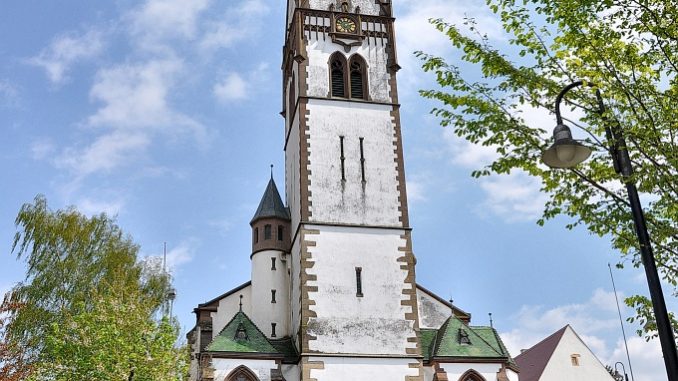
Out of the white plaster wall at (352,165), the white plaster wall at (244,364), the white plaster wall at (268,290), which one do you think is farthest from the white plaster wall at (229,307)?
the white plaster wall at (352,165)

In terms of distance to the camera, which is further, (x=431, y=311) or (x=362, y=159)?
(x=431, y=311)

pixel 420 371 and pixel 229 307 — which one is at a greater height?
pixel 229 307

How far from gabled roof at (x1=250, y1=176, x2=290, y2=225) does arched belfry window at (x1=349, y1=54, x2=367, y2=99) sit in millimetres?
6143

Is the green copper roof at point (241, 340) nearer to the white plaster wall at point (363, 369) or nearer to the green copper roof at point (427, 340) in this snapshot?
the white plaster wall at point (363, 369)

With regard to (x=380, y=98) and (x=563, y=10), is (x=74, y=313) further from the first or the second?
(x=563, y=10)

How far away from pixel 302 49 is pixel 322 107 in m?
2.92

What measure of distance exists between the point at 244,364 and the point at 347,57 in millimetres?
14463

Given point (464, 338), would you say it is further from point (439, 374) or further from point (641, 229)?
point (641, 229)

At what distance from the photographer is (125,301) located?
3081 cm

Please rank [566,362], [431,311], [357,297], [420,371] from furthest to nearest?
1. [566,362]
2. [431,311]
3. [357,297]
4. [420,371]

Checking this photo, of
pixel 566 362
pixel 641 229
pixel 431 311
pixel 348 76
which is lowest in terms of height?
pixel 641 229

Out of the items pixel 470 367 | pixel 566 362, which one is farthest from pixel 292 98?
pixel 566 362

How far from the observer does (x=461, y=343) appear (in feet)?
105

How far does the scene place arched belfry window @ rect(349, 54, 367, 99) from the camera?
35.2 m
